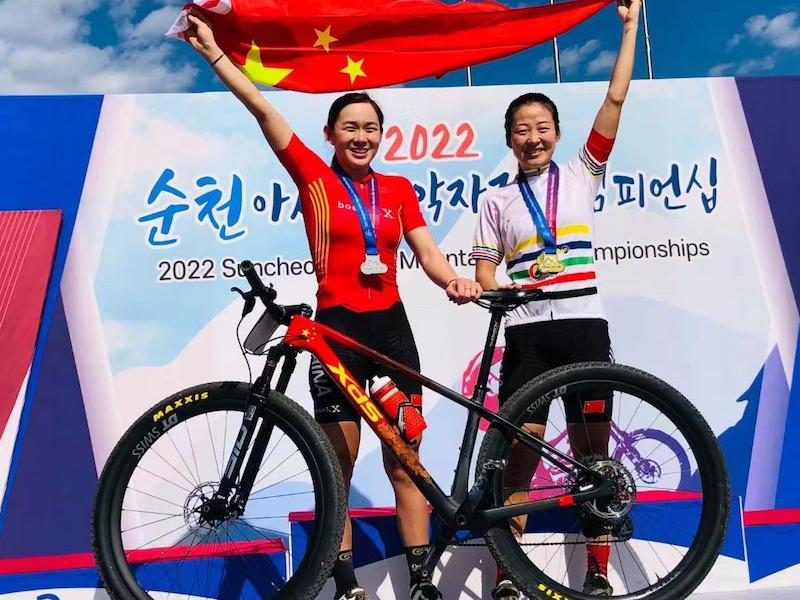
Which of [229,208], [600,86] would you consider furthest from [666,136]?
[229,208]

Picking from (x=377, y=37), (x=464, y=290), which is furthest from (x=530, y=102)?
(x=377, y=37)

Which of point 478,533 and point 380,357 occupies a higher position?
point 380,357

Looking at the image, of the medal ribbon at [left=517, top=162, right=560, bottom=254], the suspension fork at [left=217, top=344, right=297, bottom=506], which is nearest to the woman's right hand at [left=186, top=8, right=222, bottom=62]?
the suspension fork at [left=217, top=344, right=297, bottom=506]

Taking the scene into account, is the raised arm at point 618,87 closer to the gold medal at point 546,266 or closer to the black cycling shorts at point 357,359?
the gold medal at point 546,266

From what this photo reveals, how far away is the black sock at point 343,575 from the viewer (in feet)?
6.46

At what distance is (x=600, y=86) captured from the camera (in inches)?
159

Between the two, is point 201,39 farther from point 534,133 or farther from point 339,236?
point 534,133

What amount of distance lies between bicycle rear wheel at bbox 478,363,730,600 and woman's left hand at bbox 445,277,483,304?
0.30 m

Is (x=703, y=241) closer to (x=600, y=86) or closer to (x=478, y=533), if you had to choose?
(x=600, y=86)

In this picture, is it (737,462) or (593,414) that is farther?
(737,462)

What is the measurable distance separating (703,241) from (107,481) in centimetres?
336

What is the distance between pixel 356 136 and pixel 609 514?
53.1 inches

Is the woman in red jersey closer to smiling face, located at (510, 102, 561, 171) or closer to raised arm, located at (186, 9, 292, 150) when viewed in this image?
raised arm, located at (186, 9, 292, 150)

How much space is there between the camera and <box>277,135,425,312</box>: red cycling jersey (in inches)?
83.9
